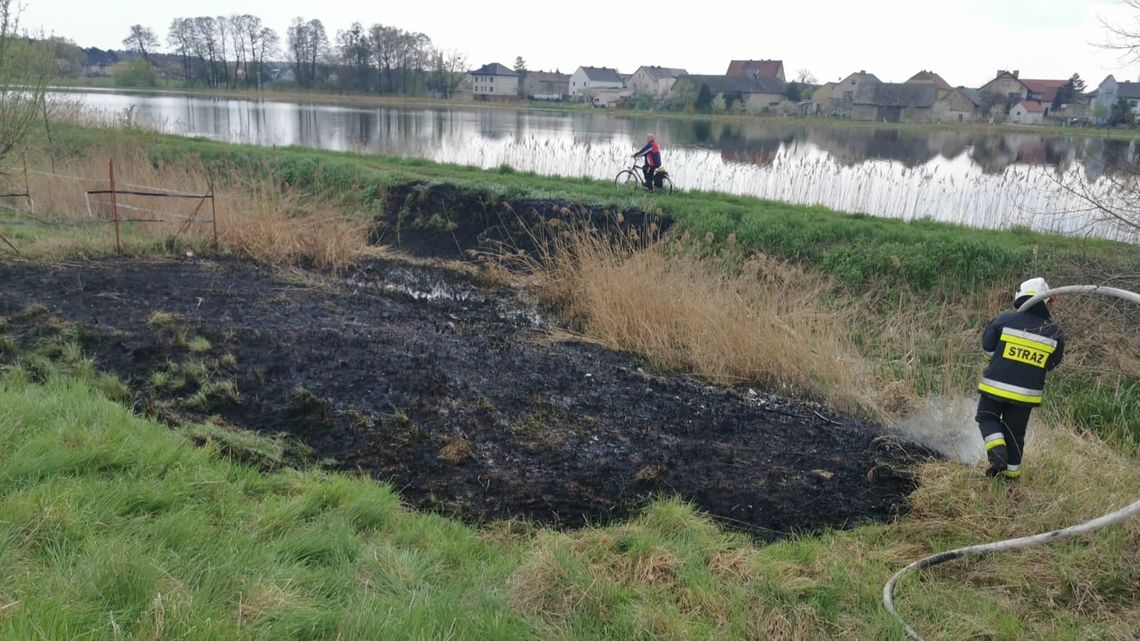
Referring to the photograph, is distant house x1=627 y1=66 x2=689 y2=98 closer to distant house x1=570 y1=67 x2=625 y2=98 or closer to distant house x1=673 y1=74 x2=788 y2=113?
distant house x1=570 y1=67 x2=625 y2=98

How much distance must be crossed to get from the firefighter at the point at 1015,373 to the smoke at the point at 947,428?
681mm

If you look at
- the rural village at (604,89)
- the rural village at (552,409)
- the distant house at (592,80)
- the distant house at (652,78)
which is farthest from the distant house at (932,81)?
the rural village at (552,409)

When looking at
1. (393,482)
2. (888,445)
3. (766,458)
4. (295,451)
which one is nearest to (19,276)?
(295,451)

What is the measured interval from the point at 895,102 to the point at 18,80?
201 ft

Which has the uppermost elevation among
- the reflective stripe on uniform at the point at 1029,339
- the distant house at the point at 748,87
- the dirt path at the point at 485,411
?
the distant house at the point at 748,87

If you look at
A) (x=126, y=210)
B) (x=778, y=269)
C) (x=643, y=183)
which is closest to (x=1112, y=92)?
(x=643, y=183)

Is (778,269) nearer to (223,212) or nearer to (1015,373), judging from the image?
(1015,373)

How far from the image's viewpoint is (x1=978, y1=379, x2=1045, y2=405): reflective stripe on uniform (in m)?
4.71

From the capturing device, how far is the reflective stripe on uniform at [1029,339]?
15.2 ft

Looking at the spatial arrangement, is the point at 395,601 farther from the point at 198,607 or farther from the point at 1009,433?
the point at 1009,433

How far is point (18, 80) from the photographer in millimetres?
12789

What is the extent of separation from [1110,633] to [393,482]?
156 inches

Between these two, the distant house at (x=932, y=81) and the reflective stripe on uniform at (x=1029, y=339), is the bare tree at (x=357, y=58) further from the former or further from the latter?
the reflective stripe on uniform at (x=1029, y=339)

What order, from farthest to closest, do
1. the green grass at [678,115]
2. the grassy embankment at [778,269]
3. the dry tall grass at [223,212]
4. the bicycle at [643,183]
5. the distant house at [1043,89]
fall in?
1. the distant house at [1043,89]
2. the green grass at [678,115]
3. the bicycle at [643,183]
4. the dry tall grass at [223,212]
5. the grassy embankment at [778,269]
